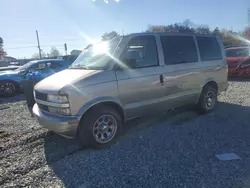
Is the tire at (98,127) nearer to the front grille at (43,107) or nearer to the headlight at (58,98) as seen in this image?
the headlight at (58,98)

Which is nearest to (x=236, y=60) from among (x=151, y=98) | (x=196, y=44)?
(x=196, y=44)

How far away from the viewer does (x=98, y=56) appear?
433 cm

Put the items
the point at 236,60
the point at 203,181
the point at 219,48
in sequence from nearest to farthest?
the point at 203,181, the point at 219,48, the point at 236,60

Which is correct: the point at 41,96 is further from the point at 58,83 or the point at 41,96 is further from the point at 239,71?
the point at 239,71

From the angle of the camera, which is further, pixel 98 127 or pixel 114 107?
pixel 114 107

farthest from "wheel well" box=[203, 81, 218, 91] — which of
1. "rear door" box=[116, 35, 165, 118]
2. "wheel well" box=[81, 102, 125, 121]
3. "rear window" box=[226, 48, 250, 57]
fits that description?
"rear window" box=[226, 48, 250, 57]

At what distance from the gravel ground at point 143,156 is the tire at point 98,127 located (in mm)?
165

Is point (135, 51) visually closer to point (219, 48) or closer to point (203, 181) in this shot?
point (203, 181)

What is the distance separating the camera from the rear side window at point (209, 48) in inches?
213

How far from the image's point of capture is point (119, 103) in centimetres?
393

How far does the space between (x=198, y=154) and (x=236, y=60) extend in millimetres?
8635

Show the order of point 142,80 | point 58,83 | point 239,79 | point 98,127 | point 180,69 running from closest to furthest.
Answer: point 58,83
point 98,127
point 142,80
point 180,69
point 239,79

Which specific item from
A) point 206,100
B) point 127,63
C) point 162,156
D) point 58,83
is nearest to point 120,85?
point 127,63

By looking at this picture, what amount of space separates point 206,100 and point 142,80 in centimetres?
241
